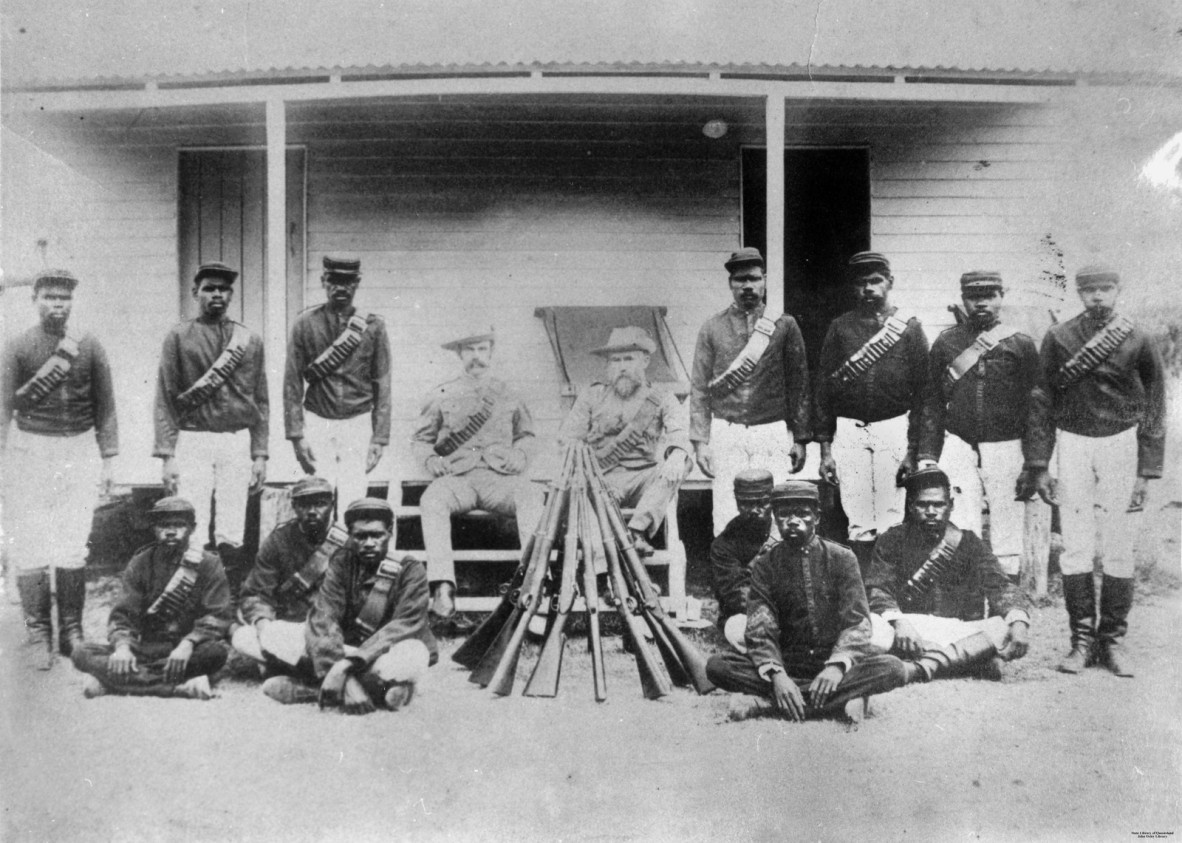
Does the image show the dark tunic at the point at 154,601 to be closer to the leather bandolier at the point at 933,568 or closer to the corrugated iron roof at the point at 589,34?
the corrugated iron roof at the point at 589,34

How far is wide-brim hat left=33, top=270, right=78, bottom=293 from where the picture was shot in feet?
16.5

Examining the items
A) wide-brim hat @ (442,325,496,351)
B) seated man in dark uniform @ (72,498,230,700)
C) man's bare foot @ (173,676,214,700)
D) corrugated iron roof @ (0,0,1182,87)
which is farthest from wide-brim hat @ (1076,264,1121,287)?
man's bare foot @ (173,676,214,700)

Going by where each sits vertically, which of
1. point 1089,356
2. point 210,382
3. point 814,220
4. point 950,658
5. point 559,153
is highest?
point 559,153

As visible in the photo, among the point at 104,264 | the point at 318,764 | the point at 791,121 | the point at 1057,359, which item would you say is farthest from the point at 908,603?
the point at 104,264

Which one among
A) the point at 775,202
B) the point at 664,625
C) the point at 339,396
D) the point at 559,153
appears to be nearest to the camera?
the point at 664,625

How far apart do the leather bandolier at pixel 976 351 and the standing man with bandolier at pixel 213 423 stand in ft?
12.7

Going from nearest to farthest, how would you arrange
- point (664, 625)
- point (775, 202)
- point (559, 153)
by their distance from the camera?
point (664, 625)
point (775, 202)
point (559, 153)

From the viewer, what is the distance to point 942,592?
5.02 meters

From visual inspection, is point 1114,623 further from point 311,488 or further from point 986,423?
point 311,488

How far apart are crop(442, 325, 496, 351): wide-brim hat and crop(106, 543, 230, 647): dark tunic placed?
1.78 m

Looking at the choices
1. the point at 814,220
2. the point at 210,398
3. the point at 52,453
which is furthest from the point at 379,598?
the point at 814,220

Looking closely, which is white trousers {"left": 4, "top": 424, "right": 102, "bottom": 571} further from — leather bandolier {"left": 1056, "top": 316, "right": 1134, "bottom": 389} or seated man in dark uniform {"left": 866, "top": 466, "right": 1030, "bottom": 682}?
leather bandolier {"left": 1056, "top": 316, "right": 1134, "bottom": 389}

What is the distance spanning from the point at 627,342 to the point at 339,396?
1655 millimetres

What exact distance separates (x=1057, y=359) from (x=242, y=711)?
16.0 ft
